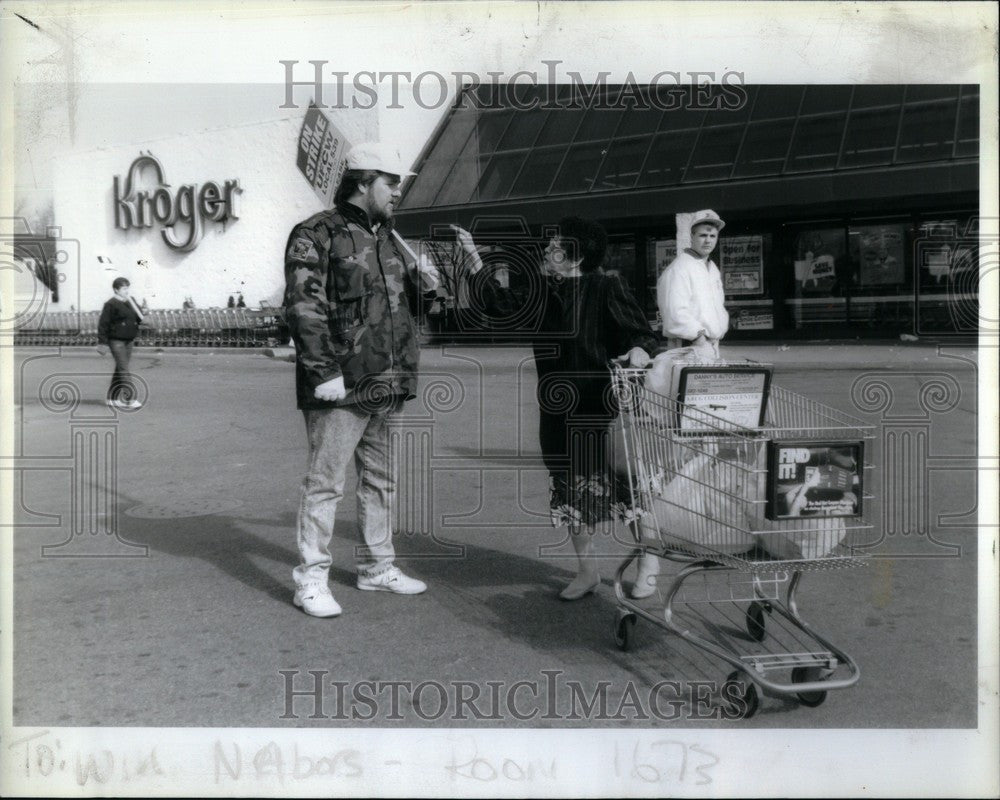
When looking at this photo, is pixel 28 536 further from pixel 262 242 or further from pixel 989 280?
pixel 989 280

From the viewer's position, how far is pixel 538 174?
13.3 meters

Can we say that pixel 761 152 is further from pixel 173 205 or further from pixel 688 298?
pixel 688 298

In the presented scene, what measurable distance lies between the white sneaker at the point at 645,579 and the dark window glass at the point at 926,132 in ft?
8.31

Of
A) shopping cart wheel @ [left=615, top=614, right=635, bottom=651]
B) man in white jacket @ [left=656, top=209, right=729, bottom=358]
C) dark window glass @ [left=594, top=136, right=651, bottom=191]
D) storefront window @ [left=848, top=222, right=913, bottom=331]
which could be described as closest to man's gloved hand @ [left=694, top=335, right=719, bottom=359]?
man in white jacket @ [left=656, top=209, right=729, bottom=358]

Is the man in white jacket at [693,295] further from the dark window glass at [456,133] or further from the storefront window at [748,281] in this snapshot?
the storefront window at [748,281]

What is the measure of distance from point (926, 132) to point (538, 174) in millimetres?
5474

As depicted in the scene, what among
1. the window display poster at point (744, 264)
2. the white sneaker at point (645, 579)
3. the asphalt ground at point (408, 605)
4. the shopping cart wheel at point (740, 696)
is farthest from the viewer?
the window display poster at point (744, 264)

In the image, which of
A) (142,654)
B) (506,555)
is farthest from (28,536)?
(506,555)

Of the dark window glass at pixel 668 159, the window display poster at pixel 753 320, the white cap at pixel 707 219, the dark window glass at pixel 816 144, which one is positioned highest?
the dark window glass at pixel 816 144

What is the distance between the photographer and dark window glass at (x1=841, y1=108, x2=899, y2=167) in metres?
11.8

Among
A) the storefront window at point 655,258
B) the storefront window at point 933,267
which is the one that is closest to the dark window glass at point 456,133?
the storefront window at point 933,267

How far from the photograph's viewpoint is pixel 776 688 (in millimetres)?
3289

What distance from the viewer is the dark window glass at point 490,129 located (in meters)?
6.04

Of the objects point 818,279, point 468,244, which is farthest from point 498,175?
point 468,244
